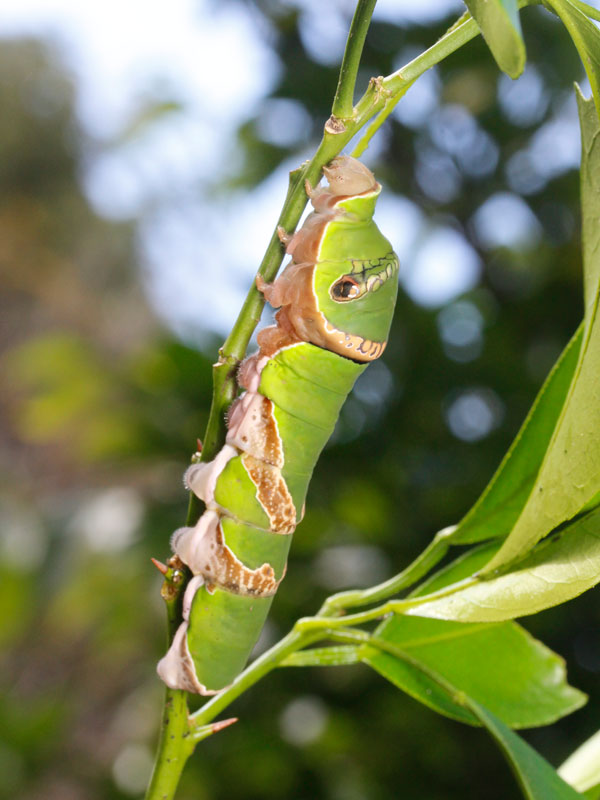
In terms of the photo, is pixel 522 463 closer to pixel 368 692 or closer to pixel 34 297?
pixel 368 692

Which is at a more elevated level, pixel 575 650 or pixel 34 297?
pixel 575 650

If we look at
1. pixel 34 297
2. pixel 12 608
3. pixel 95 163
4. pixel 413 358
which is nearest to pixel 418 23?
pixel 413 358

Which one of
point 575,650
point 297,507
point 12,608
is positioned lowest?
point 12,608

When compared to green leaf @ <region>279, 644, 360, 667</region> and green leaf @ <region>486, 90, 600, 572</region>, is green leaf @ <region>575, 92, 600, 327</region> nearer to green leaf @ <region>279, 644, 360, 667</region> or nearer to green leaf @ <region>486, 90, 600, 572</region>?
green leaf @ <region>486, 90, 600, 572</region>

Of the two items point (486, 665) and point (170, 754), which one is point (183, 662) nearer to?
point (170, 754)

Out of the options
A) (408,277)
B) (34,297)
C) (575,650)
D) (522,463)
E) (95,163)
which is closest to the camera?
(522,463)

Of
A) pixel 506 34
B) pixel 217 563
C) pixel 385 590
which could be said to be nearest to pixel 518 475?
pixel 385 590

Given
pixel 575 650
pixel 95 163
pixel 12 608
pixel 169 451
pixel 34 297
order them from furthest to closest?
1. pixel 95 163
2. pixel 34 297
3. pixel 12 608
4. pixel 169 451
5. pixel 575 650

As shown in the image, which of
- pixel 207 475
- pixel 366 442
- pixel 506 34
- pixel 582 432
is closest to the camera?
pixel 506 34
